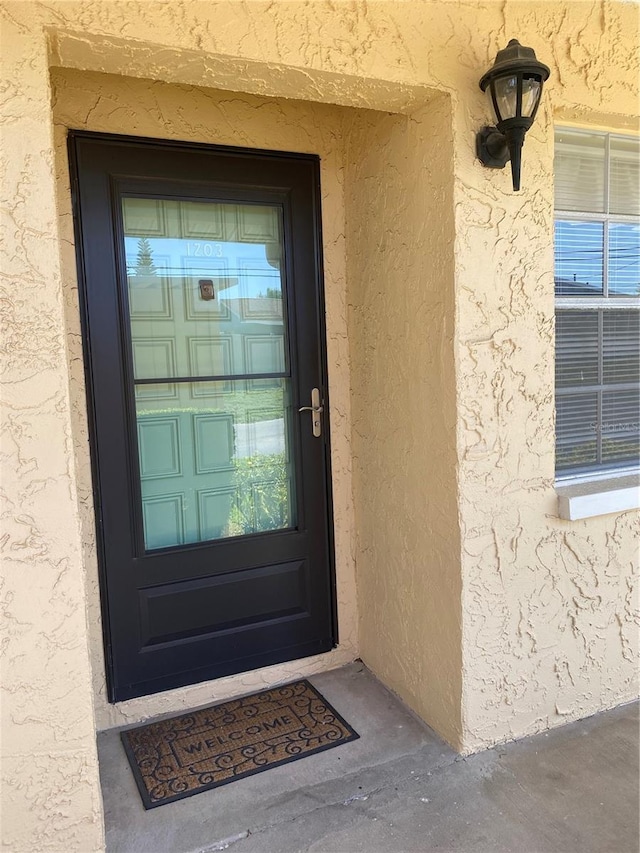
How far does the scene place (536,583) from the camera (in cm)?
281

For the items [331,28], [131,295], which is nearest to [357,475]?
[131,295]

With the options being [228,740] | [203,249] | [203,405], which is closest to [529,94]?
[203,249]

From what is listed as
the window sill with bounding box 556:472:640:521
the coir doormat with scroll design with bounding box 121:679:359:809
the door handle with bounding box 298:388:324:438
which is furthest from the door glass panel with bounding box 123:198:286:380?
the coir doormat with scroll design with bounding box 121:679:359:809

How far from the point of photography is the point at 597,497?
9.34 ft

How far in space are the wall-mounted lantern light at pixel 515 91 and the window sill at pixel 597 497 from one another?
140 centimetres

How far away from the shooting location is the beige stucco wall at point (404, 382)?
1.97 m

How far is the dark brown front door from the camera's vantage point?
114 inches

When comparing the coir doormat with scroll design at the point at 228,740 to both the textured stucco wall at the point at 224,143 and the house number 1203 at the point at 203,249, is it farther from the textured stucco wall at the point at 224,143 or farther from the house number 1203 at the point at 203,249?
the house number 1203 at the point at 203,249

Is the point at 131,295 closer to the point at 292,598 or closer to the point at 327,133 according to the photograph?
the point at 327,133

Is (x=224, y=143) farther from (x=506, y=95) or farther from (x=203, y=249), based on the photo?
(x=506, y=95)

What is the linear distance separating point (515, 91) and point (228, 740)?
3.04 meters

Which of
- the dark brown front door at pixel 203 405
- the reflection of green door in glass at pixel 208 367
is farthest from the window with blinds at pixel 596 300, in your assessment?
the reflection of green door in glass at pixel 208 367

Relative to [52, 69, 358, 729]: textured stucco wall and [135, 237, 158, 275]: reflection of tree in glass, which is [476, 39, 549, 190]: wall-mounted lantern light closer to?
[52, 69, 358, 729]: textured stucco wall

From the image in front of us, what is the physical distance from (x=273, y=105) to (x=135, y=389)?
161 cm
